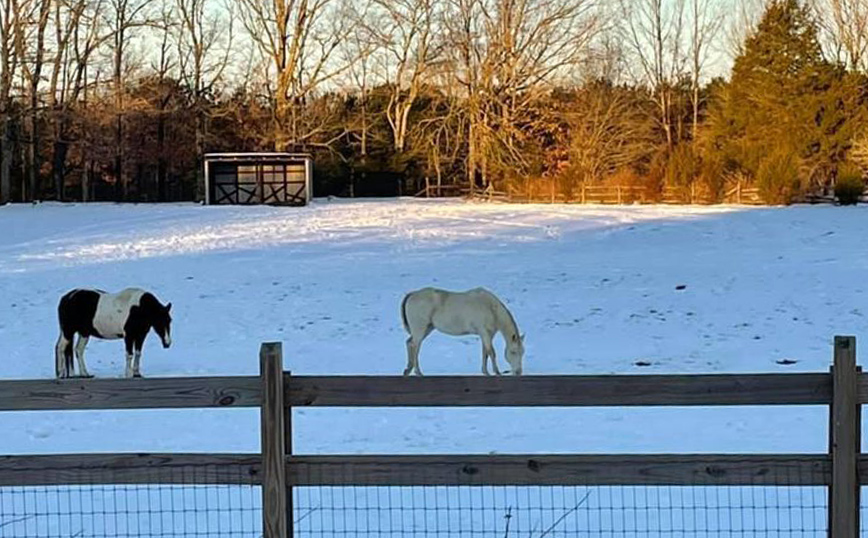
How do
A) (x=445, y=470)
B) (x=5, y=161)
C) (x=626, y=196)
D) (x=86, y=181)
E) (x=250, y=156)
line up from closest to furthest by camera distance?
(x=445, y=470)
(x=626, y=196)
(x=250, y=156)
(x=5, y=161)
(x=86, y=181)

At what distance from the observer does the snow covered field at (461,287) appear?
28.0 ft

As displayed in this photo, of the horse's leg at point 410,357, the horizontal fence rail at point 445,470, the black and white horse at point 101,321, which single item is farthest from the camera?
the horse's leg at point 410,357

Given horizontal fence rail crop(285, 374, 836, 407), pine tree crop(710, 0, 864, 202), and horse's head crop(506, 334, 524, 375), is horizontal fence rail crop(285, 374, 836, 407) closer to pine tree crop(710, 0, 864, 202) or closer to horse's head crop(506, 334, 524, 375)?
horse's head crop(506, 334, 524, 375)

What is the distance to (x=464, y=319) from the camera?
11.5 metres

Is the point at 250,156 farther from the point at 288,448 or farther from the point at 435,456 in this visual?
the point at 435,456

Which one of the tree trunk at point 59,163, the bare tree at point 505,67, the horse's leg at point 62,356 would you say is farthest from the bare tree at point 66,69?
the horse's leg at point 62,356

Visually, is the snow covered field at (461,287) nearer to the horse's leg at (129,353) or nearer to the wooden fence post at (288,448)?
the horse's leg at (129,353)

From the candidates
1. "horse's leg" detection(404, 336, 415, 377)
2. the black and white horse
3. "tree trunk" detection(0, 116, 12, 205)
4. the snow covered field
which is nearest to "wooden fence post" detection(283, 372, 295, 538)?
the snow covered field

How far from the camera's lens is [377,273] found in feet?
68.7

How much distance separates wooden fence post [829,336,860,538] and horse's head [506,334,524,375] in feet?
23.2

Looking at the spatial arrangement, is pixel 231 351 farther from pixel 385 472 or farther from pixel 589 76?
pixel 589 76

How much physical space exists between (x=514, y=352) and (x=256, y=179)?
36.7 meters

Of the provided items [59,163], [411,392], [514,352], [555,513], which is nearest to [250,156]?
[59,163]

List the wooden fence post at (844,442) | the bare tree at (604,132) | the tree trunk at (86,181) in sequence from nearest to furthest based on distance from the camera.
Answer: the wooden fence post at (844,442) → the bare tree at (604,132) → the tree trunk at (86,181)
